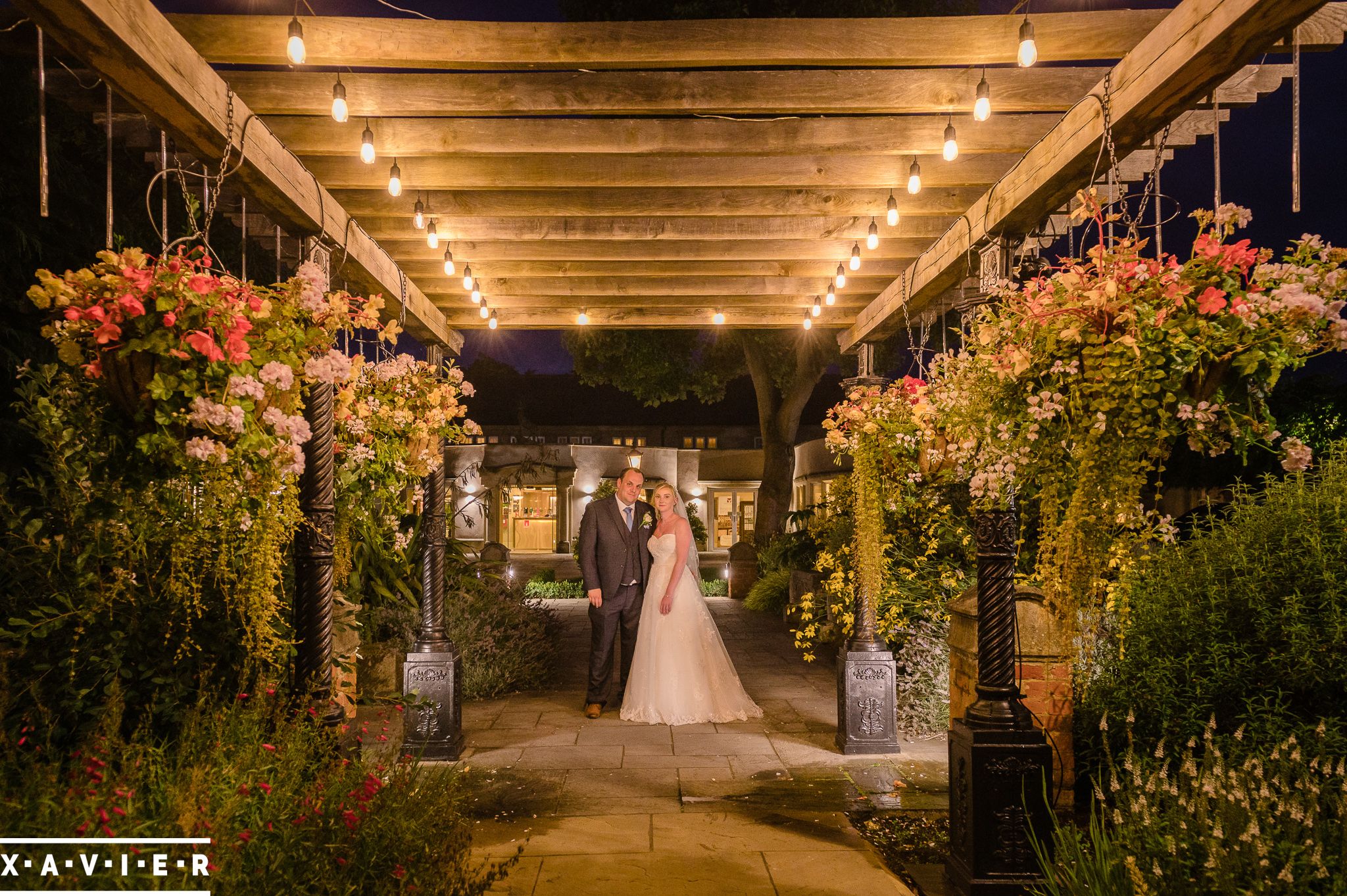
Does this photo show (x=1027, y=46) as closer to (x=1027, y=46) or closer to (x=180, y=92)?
(x=1027, y=46)

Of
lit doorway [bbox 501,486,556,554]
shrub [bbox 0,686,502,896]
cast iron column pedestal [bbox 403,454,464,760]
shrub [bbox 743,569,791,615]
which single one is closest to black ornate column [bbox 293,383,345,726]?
shrub [bbox 0,686,502,896]

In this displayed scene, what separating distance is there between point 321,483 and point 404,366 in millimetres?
1723

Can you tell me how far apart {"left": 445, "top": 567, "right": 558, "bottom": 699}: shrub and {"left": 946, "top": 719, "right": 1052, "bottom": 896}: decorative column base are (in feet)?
15.5

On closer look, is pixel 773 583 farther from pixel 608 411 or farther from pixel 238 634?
pixel 608 411

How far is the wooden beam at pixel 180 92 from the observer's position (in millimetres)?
2549

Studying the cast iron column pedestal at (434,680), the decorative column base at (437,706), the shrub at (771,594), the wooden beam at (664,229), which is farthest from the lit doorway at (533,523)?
the wooden beam at (664,229)

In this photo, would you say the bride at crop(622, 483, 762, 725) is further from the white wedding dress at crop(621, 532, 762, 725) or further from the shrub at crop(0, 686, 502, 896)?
the shrub at crop(0, 686, 502, 896)

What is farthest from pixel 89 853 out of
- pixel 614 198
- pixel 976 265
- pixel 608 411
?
pixel 608 411

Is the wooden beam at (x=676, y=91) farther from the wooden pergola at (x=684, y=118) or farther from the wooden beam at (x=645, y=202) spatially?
the wooden beam at (x=645, y=202)

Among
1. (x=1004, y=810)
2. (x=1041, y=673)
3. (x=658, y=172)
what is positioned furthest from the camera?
(x=658, y=172)

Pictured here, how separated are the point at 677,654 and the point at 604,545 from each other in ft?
3.61

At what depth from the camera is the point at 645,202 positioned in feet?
16.9

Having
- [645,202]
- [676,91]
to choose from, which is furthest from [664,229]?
[676,91]

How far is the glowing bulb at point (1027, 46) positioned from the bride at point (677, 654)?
14.4 feet
